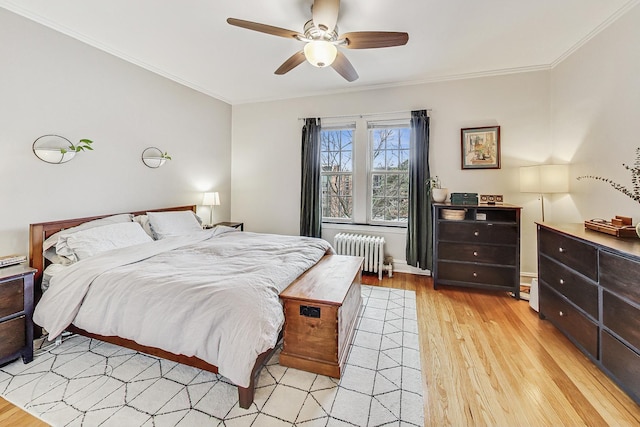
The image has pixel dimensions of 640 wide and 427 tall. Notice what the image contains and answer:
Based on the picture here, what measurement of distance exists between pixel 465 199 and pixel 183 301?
124 inches

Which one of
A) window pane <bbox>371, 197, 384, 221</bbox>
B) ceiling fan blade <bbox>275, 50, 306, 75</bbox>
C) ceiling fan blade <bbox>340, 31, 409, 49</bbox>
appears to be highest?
ceiling fan blade <bbox>275, 50, 306, 75</bbox>

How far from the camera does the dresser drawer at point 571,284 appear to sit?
1927 mm

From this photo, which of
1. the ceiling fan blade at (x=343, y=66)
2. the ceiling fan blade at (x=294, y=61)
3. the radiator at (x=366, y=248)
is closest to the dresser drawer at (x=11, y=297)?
Result: the ceiling fan blade at (x=294, y=61)

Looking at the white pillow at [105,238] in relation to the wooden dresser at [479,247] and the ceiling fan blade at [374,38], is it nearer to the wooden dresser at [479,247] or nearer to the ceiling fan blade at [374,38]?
the ceiling fan blade at [374,38]

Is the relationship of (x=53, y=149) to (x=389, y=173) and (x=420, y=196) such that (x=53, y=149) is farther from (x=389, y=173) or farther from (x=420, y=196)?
(x=420, y=196)

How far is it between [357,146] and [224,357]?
342 cm

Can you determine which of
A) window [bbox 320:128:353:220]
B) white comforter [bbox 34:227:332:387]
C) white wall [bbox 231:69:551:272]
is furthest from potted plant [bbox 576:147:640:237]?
window [bbox 320:128:353:220]

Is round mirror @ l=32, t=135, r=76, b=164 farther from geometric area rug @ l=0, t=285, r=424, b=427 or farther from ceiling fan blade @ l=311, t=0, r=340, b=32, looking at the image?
ceiling fan blade @ l=311, t=0, r=340, b=32

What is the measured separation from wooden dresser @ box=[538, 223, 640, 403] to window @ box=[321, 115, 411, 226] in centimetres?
193

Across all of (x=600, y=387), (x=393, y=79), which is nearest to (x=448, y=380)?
(x=600, y=387)

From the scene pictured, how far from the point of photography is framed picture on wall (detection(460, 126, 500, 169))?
3568mm

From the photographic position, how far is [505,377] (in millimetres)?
1847

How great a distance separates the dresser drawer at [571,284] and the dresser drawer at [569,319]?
7cm

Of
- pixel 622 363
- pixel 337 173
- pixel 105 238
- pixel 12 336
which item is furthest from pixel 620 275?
pixel 12 336
